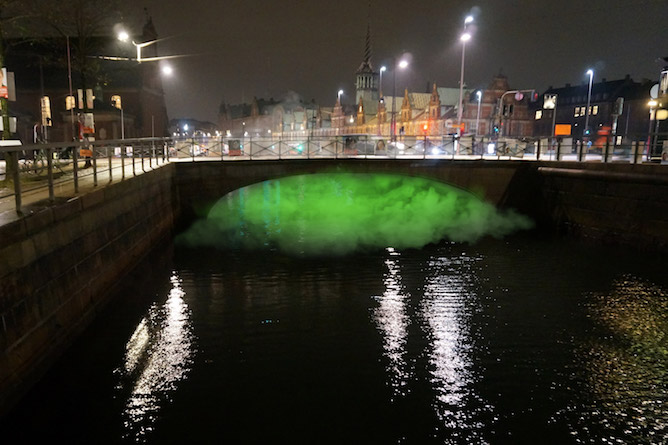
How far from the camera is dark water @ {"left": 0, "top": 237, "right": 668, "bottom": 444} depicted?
861 centimetres

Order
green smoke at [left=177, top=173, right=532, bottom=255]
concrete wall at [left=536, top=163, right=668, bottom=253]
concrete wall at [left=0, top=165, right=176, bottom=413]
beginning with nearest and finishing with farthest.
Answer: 1. concrete wall at [left=0, top=165, right=176, bottom=413]
2. concrete wall at [left=536, top=163, right=668, bottom=253]
3. green smoke at [left=177, top=173, right=532, bottom=255]

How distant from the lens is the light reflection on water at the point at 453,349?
890cm

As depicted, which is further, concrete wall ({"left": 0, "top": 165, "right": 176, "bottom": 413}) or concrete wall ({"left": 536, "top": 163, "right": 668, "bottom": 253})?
concrete wall ({"left": 536, "top": 163, "right": 668, "bottom": 253})

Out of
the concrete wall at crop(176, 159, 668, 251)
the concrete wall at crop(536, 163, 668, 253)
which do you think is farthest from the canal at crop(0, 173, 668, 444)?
the concrete wall at crop(176, 159, 668, 251)

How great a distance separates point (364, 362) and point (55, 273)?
7.05m

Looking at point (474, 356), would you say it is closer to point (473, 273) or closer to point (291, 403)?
point (291, 403)

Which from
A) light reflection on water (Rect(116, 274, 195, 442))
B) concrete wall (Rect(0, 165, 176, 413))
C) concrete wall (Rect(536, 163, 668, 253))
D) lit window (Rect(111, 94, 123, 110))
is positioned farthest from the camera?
lit window (Rect(111, 94, 123, 110))

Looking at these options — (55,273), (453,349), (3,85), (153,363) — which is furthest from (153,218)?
(453,349)

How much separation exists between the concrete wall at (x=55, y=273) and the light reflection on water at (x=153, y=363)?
4.78ft

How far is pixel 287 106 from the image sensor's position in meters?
168

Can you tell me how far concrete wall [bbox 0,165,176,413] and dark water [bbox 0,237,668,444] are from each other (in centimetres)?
58

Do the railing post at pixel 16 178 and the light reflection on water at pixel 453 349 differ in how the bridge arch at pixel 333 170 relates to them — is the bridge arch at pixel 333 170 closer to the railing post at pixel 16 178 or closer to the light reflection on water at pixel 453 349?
the light reflection on water at pixel 453 349

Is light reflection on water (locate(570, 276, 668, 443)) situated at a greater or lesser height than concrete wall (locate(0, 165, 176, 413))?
lesser

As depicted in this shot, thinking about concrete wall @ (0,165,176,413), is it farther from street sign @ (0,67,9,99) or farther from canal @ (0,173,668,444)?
street sign @ (0,67,9,99)
